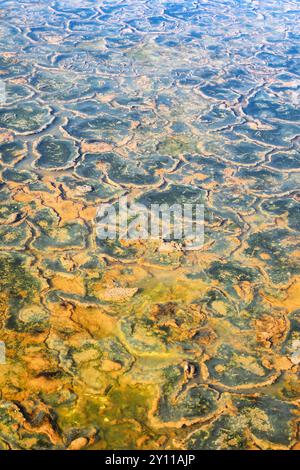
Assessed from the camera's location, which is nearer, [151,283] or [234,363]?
[234,363]

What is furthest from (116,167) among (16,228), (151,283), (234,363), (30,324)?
(234,363)

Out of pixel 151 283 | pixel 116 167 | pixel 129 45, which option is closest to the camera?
pixel 151 283

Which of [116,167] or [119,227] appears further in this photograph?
[116,167]

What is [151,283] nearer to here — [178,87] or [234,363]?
[234,363]

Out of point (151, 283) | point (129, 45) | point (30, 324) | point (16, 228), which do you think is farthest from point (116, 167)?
point (129, 45)

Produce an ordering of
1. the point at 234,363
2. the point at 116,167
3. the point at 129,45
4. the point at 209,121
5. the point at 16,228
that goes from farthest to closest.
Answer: the point at 129,45
the point at 209,121
the point at 116,167
the point at 16,228
the point at 234,363
